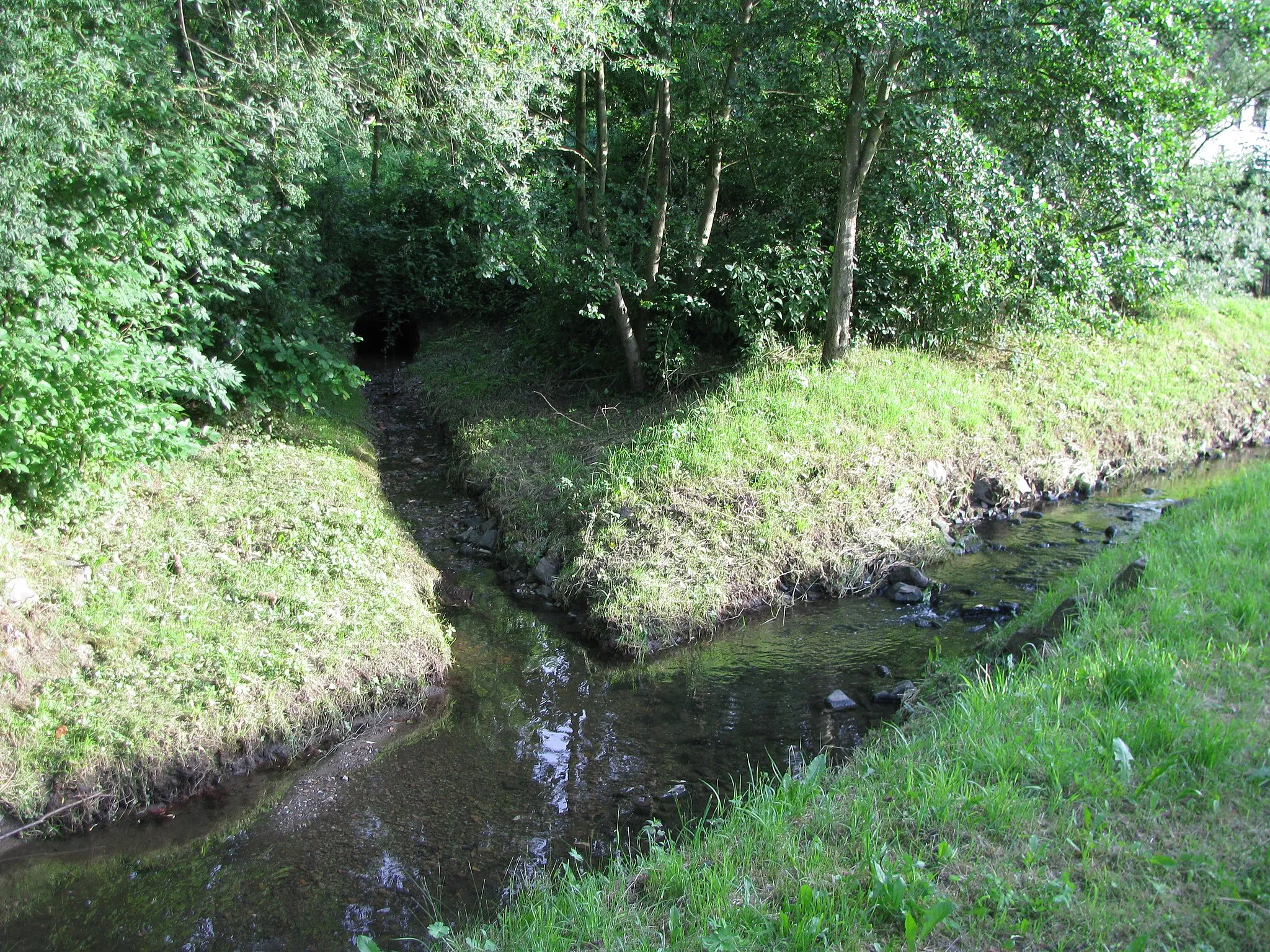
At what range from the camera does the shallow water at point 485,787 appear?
4.20 meters

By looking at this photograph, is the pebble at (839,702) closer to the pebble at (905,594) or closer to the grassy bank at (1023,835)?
the grassy bank at (1023,835)

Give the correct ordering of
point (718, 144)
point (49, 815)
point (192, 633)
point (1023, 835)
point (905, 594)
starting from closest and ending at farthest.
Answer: point (1023, 835) → point (49, 815) → point (192, 633) → point (905, 594) → point (718, 144)

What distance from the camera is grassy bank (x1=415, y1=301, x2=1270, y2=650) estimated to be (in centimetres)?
781

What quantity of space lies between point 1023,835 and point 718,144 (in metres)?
9.54

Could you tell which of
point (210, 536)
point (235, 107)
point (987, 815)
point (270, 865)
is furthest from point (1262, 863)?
point (235, 107)

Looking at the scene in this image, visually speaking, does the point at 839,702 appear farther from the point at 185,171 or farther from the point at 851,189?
the point at 851,189

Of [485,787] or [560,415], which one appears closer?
[485,787]

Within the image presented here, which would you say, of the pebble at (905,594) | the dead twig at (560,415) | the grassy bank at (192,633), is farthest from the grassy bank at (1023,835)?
the dead twig at (560,415)

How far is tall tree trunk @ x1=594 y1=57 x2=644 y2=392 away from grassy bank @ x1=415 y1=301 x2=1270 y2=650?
0.50 metres

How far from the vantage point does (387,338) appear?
58.4ft

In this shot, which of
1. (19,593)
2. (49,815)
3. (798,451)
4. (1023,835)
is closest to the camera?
(1023,835)

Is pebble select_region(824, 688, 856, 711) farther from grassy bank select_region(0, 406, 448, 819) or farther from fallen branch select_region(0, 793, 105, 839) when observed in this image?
fallen branch select_region(0, 793, 105, 839)

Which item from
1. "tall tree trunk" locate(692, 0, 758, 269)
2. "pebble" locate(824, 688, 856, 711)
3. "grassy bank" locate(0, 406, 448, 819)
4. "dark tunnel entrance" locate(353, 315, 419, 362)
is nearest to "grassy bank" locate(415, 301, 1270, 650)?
"pebble" locate(824, 688, 856, 711)

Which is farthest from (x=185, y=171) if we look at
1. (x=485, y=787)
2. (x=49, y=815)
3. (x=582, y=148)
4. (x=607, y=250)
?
(x=582, y=148)
